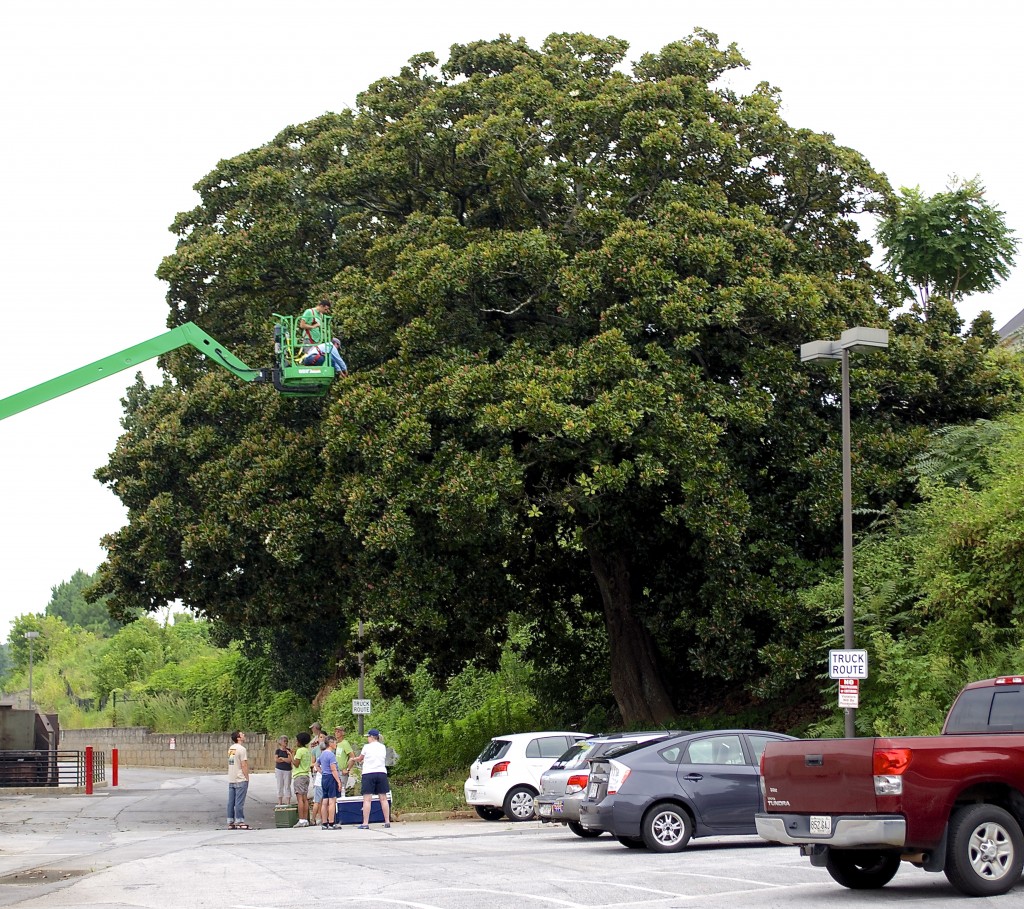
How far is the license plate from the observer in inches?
433

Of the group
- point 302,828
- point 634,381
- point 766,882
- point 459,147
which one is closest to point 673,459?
point 634,381

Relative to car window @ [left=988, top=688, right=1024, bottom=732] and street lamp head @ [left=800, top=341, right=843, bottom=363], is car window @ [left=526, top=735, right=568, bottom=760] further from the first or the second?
car window @ [left=988, top=688, right=1024, bottom=732]

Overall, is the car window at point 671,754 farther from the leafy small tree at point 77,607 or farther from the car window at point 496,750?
the leafy small tree at point 77,607

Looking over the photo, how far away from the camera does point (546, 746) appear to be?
2336 cm

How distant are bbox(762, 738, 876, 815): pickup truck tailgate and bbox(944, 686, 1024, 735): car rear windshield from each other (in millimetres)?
1525

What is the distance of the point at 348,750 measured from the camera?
25.6m

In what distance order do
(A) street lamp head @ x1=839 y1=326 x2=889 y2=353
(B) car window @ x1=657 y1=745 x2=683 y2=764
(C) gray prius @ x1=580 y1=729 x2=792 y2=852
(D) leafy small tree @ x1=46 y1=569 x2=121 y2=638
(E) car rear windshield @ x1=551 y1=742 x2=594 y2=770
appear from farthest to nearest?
(D) leafy small tree @ x1=46 y1=569 x2=121 y2=638
(E) car rear windshield @ x1=551 y1=742 x2=594 y2=770
(A) street lamp head @ x1=839 y1=326 x2=889 y2=353
(B) car window @ x1=657 y1=745 x2=683 y2=764
(C) gray prius @ x1=580 y1=729 x2=792 y2=852

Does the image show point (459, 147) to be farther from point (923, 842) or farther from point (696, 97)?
point (923, 842)

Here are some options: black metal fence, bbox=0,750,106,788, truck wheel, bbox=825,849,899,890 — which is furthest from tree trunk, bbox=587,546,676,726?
black metal fence, bbox=0,750,106,788

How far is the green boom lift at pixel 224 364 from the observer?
70.3 ft

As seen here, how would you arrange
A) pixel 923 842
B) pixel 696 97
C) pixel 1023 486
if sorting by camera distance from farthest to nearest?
1. pixel 696 97
2. pixel 1023 486
3. pixel 923 842

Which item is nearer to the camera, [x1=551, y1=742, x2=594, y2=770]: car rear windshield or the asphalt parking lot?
the asphalt parking lot

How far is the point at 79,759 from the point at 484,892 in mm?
32742

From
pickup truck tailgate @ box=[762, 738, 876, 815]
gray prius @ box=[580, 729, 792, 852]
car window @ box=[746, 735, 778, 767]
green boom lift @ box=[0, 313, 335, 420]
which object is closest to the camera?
pickup truck tailgate @ box=[762, 738, 876, 815]
